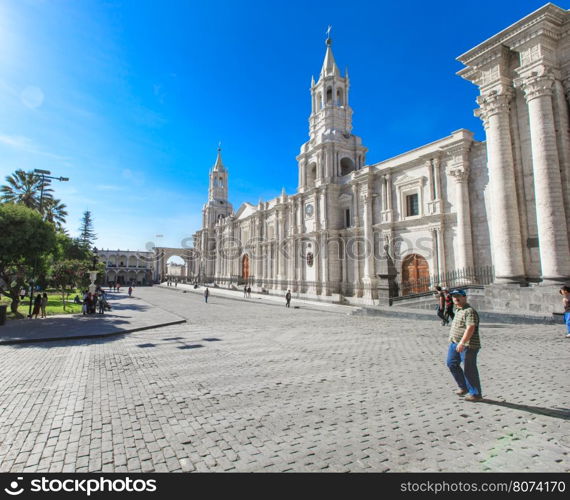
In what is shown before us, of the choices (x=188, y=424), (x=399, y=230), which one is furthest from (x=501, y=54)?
(x=188, y=424)

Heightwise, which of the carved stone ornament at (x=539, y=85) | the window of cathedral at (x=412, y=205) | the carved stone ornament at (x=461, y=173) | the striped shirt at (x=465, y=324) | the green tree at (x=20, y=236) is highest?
the carved stone ornament at (x=539, y=85)

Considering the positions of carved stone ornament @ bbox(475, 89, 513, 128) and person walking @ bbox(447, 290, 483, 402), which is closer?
person walking @ bbox(447, 290, 483, 402)

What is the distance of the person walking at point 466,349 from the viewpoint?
400 cm

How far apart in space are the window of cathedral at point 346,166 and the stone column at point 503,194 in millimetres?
18349

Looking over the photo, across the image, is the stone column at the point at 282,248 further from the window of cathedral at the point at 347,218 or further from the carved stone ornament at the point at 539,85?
the carved stone ornament at the point at 539,85

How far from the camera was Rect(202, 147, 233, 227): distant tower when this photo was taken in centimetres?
5830

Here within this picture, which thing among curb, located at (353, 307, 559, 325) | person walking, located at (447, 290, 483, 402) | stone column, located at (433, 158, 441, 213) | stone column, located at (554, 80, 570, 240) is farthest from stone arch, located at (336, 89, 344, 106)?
person walking, located at (447, 290, 483, 402)

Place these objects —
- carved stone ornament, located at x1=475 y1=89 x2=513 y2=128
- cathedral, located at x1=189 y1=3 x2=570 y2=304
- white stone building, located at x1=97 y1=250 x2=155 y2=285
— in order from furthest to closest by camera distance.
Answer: white stone building, located at x1=97 y1=250 x2=155 y2=285
carved stone ornament, located at x1=475 y1=89 x2=513 y2=128
cathedral, located at x1=189 y1=3 x2=570 y2=304

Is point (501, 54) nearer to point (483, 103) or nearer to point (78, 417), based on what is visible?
point (483, 103)

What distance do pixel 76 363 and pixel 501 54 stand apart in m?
18.6

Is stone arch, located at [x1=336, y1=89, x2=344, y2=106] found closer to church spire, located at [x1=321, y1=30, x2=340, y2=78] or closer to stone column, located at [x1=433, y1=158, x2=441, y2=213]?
church spire, located at [x1=321, y1=30, x2=340, y2=78]

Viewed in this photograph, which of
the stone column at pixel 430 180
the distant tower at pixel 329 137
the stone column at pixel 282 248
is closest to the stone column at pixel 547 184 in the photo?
the stone column at pixel 430 180

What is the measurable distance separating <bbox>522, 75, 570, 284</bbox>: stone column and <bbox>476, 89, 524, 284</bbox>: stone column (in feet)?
3.11
